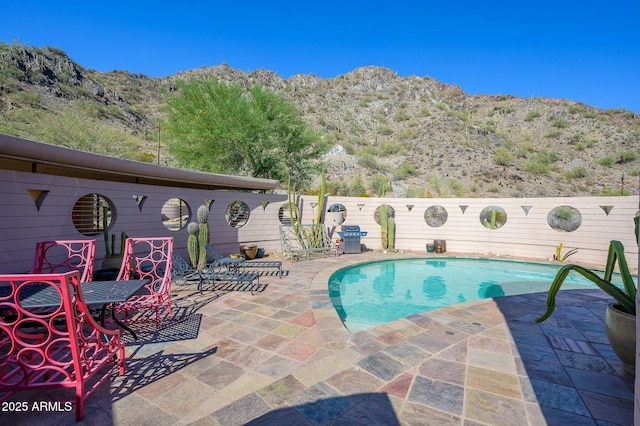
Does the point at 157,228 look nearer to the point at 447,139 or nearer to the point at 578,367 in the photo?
the point at 578,367

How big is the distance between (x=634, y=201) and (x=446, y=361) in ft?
30.1

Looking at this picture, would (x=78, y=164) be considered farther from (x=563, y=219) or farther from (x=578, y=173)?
(x=578, y=173)

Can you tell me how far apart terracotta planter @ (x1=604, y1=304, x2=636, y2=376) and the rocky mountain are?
14.4 m

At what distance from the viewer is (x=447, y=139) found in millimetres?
26406

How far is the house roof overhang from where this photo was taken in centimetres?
364

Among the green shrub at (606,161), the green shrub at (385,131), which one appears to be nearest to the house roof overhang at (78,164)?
the green shrub at (385,131)

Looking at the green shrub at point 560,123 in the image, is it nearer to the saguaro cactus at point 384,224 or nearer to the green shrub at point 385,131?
the green shrub at point 385,131

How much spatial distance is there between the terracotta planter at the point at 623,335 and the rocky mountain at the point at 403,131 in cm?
1443

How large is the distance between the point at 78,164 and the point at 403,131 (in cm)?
3013

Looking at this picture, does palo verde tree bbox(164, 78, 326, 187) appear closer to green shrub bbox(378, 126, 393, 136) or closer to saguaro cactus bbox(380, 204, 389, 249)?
saguaro cactus bbox(380, 204, 389, 249)

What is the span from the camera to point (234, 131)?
11.0 metres

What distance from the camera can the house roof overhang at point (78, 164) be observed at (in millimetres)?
3645

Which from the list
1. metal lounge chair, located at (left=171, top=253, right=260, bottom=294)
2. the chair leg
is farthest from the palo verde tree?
the chair leg

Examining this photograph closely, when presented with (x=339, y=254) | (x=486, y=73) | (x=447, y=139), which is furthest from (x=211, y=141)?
(x=486, y=73)
